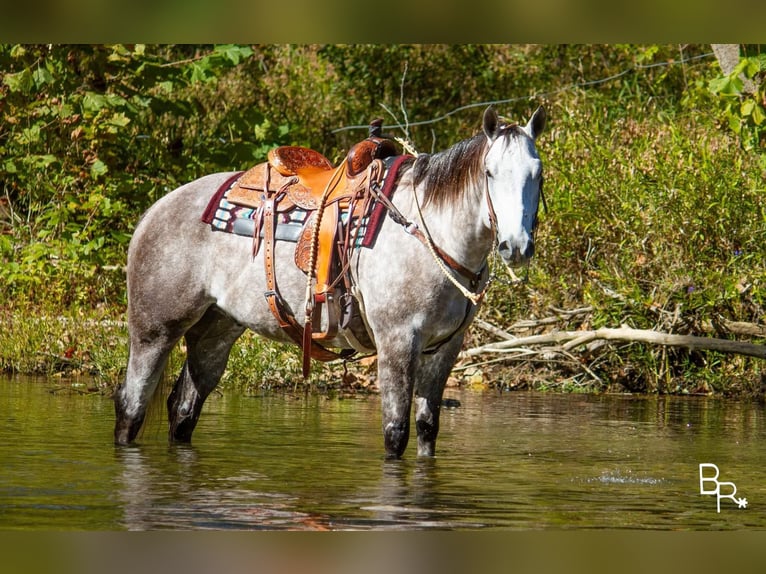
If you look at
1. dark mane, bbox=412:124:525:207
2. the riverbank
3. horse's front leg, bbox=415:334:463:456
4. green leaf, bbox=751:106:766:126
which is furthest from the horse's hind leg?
green leaf, bbox=751:106:766:126

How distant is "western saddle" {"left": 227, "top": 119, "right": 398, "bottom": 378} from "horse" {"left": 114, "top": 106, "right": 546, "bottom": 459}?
7 cm

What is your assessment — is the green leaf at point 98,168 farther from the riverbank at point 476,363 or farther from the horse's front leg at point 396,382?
the horse's front leg at point 396,382

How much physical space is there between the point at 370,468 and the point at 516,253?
1531mm

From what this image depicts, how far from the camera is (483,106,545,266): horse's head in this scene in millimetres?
5137

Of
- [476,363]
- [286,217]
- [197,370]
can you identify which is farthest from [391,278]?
[476,363]

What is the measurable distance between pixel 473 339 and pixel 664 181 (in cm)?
211

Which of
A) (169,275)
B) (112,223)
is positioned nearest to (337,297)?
(169,275)

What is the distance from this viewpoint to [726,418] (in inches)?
336

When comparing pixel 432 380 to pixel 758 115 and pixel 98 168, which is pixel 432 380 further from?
pixel 98 168

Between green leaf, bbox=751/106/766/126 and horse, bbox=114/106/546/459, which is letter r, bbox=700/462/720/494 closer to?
horse, bbox=114/106/546/459

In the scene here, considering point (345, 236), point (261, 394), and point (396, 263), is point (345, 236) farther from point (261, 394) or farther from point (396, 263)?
point (261, 394)

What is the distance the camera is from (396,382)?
583cm

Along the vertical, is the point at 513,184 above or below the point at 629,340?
above

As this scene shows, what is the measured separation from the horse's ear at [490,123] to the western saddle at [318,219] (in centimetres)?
86
